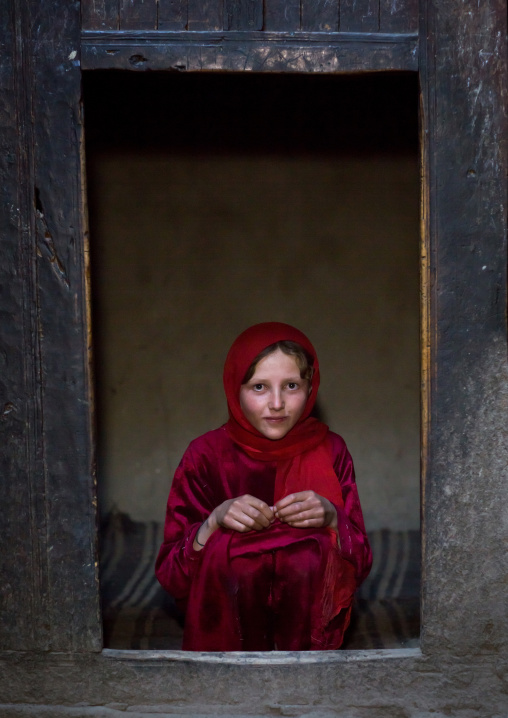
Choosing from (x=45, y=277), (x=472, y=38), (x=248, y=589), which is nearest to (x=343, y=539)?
(x=248, y=589)

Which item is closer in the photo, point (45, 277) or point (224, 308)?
point (45, 277)

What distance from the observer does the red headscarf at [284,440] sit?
2.78m

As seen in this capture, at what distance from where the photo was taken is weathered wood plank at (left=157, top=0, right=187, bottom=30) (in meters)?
2.43

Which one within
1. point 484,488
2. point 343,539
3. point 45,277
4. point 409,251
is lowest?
point 343,539

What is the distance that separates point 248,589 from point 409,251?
99.3 inches

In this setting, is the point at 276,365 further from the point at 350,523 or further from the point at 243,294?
the point at 243,294

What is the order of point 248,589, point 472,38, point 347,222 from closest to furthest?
point 472,38, point 248,589, point 347,222

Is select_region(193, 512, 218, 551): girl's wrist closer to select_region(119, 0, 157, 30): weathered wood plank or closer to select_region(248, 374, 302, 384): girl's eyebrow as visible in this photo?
select_region(248, 374, 302, 384): girl's eyebrow

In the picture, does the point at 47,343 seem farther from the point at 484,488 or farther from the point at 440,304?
the point at 484,488

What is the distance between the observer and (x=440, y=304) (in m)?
2.47

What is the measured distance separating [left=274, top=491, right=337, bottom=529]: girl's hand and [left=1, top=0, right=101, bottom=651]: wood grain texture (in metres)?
0.62

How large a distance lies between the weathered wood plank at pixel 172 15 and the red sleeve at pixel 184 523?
144 cm

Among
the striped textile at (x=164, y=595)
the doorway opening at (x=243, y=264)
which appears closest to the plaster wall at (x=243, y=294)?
the doorway opening at (x=243, y=264)

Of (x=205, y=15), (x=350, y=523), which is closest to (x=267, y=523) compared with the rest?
(x=350, y=523)
